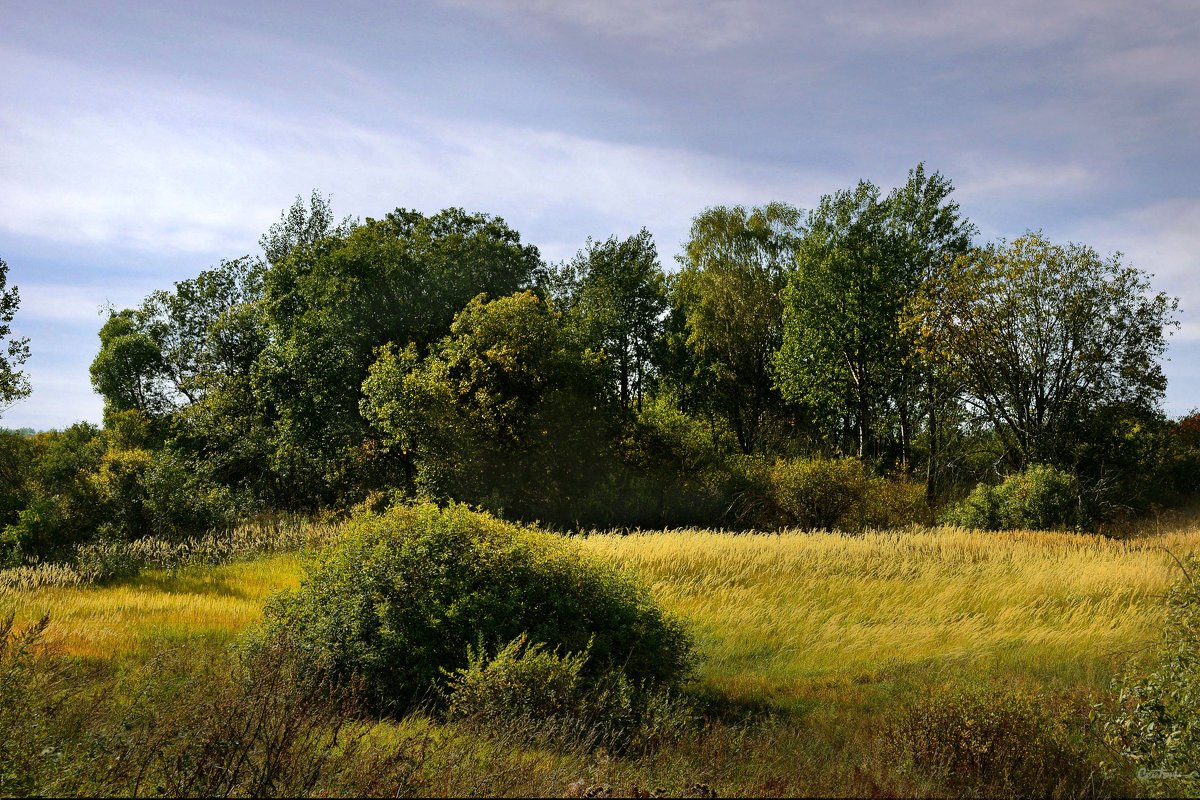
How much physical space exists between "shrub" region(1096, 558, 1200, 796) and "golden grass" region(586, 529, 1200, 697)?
2.46 m

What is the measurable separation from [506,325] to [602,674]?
15.6 metres

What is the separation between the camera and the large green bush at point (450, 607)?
7602 millimetres

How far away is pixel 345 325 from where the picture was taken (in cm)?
2691

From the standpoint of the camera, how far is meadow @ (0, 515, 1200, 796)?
5781mm

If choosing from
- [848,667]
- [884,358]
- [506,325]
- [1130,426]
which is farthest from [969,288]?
[848,667]

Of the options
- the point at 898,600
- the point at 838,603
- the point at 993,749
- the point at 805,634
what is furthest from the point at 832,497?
the point at 993,749

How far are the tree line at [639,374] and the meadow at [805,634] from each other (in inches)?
234

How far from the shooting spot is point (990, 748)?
6.39 metres

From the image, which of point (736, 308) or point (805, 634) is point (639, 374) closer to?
point (736, 308)

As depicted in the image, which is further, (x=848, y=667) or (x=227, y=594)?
(x=227, y=594)

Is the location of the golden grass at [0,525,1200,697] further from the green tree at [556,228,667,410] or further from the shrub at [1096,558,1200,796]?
the green tree at [556,228,667,410]

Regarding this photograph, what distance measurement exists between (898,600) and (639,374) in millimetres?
27313

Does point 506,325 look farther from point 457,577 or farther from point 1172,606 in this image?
point 1172,606
